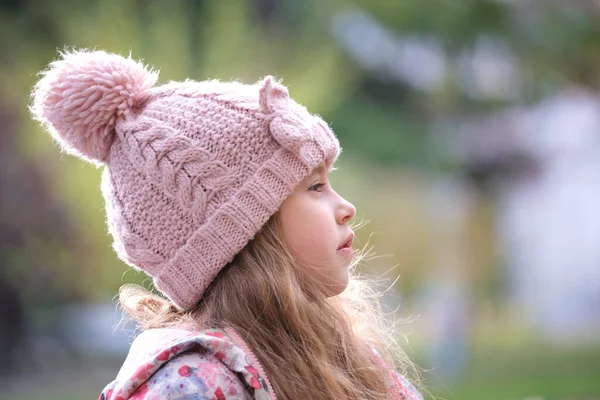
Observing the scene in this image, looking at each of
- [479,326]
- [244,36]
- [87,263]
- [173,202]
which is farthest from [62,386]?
[173,202]

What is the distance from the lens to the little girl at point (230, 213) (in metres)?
1.77

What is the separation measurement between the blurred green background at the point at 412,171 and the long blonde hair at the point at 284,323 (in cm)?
583

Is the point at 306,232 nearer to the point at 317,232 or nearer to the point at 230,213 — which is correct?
the point at 317,232

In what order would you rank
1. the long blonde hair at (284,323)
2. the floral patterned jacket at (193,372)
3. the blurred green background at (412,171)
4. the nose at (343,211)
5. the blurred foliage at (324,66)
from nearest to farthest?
the floral patterned jacket at (193,372) < the long blonde hair at (284,323) < the nose at (343,211) < the blurred green background at (412,171) < the blurred foliage at (324,66)

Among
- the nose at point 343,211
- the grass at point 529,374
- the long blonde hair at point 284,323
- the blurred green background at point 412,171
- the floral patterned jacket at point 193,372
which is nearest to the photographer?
the floral patterned jacket at point 193,372

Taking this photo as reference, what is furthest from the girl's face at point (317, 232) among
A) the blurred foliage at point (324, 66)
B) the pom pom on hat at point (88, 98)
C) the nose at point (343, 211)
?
the blurred foliage at point (324, 66)

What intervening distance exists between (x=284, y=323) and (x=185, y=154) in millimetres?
446

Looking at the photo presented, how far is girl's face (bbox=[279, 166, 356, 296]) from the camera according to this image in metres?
1.81

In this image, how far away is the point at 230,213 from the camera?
5.79ft

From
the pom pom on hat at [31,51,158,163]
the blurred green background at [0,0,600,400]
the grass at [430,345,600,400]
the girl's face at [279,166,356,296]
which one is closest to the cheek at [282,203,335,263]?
the girl's face at [279,166,356,296]

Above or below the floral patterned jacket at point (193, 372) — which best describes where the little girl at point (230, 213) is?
above

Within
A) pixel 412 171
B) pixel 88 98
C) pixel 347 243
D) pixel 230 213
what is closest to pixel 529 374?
pixel 412 171

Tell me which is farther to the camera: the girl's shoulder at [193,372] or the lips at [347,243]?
the lips at [347,243]

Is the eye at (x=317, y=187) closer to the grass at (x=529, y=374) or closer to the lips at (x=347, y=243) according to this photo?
the lips at (x=347, y=243)
